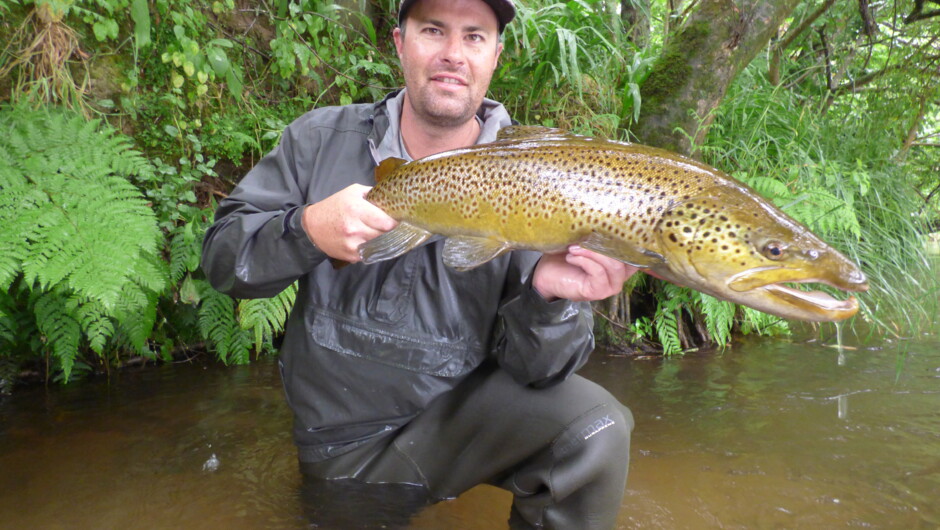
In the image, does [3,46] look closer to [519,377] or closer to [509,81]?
[509,81]

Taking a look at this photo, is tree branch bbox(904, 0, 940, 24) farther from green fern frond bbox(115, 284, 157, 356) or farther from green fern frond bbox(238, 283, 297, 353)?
green fern frond bbox(115, 284, 157, 356)

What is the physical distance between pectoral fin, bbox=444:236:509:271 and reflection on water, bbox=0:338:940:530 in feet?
4.28

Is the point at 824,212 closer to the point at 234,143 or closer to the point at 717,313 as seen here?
the point at 717,313

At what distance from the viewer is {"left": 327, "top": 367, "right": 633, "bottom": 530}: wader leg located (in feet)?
7.70

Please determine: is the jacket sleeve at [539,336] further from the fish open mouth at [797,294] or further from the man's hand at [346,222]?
the fish open mouth at [797,294]

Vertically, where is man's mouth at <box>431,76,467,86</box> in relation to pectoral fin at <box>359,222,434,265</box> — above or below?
above

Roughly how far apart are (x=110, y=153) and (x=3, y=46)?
1007mm

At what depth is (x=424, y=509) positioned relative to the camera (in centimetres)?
267

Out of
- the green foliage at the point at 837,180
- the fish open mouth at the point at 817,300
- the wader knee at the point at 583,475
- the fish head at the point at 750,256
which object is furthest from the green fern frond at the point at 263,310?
the green foliage at the point at 837,180

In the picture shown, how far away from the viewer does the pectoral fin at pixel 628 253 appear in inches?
67.4

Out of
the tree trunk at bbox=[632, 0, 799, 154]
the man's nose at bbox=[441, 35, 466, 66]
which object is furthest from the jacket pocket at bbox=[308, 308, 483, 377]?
the tree trunk at bbox=[632, 0, 799, 154]

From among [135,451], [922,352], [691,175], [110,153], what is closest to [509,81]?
[110,153]

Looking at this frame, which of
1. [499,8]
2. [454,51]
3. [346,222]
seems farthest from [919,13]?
[346,222]

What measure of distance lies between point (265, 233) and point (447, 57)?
1.09 metres
